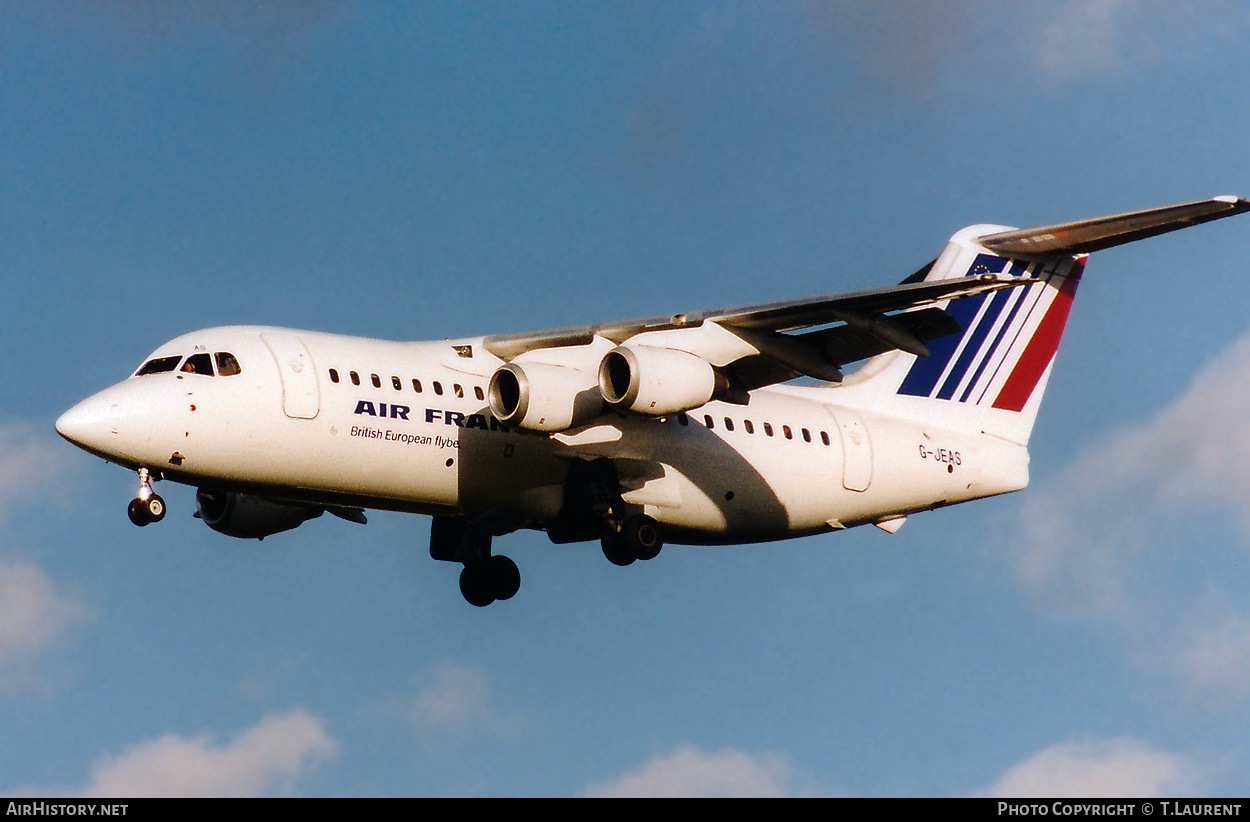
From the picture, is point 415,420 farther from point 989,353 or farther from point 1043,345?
point 1043,345

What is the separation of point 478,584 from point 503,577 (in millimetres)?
282

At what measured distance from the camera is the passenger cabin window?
14.7 meters

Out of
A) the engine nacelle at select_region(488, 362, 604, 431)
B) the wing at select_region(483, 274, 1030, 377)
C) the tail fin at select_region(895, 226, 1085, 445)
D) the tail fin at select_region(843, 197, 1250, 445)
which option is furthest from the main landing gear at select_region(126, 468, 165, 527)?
the tail fin at select_region(895, 226, 1085, 445)

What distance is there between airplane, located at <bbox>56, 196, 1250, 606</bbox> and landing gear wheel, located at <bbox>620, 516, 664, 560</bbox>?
2cm

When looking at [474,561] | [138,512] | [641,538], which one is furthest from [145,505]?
[641,538]

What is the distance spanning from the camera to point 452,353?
53.3ft

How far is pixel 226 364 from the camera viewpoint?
1477 cm

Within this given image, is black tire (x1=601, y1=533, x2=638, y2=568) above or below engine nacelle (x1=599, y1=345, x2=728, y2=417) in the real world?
below

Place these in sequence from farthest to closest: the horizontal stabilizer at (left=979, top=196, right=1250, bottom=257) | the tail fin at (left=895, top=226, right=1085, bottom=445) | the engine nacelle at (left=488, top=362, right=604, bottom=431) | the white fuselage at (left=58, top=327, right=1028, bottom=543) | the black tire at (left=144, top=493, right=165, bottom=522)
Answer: the tail fin at (left=895, top=226, right=1085, bottom=445) < the engine nacelle at (left=488, top=362, right=604, bottom=431) < the horizontal stabilizer at (left=979, top=196, right=1250, bottom=257) < the white fuselage at (left=58, top=327, right=1028, bottom=543) < the black tire at (left=144, top=493, right=165, bottom=522)

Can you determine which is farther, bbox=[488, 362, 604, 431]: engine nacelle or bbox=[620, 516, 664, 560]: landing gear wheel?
bbox=[620, 516, 664, 560]: landing gear wheel

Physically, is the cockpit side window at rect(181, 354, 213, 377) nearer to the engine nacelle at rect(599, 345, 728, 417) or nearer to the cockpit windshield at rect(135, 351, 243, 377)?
the cockpit windshield at rect(135, 351, 243, 377)

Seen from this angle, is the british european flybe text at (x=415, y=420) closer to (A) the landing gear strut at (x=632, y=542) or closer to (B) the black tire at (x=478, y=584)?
(A) the landing gear strut at (x=632, y=542)
